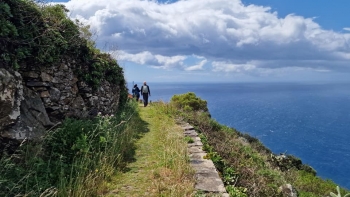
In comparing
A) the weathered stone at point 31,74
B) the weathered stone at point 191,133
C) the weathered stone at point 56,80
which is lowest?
the weathered stone at point 191,133

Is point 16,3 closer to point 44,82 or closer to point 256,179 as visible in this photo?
point 44,82

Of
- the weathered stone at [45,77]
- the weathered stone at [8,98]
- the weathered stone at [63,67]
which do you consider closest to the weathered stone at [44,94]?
the weathered stone at [45,77]

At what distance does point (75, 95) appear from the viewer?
25.8ft

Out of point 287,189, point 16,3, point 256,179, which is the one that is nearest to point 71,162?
point 16,3

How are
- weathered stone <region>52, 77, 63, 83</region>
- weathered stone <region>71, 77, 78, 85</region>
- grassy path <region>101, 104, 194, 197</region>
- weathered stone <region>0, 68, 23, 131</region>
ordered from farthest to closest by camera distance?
weathered stone <region>71, 77, 78, 85</region>
weathered stone <region>52, 77, 63, 83</region>
grassy path <region>101, 104, 194, 197</region>
weathered stone <region>0, 68, 23, 131</region>

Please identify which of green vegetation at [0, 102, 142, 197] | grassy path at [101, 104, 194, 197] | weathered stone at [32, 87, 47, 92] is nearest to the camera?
green vegetation at [0, 102, 142, 197]

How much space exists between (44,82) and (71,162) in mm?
2071

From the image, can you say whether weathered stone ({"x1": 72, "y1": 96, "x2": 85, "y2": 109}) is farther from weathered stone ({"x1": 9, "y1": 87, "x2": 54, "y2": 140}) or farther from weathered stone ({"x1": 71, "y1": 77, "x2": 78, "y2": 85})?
weathered stone ({"x1": 9, "y1": 87, "x2": 54, "y2": 140})

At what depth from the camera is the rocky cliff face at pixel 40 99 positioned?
494 centimetres

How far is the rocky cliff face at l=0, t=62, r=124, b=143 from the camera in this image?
494 cm

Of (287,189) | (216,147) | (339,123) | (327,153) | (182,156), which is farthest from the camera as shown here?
(339,123)

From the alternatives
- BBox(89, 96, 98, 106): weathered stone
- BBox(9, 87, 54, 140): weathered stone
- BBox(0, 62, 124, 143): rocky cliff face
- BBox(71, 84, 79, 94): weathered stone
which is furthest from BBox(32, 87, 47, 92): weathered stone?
BBox(89, 96, 98, 106): weathered stone

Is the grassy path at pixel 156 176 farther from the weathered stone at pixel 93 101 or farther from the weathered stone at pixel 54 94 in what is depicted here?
the weathered stone at pixel 54 94

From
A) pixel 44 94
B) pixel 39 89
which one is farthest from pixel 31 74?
pixel 44 94
